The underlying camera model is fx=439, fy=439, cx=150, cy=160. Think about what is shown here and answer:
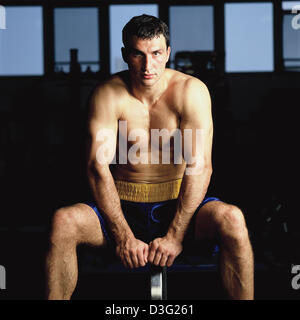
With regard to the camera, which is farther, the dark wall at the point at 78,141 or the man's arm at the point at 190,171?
the dark wall at the point at 78,141

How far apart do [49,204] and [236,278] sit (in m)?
2.63

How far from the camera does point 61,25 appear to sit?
163 inches

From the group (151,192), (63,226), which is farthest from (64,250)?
(151,192)

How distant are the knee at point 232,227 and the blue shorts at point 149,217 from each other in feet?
0.35

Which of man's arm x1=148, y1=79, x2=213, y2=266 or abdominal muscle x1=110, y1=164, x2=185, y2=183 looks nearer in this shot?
man's arm x1=148, y1=79, x2=213, y2=266

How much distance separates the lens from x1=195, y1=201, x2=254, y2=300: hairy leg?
3.08 feet

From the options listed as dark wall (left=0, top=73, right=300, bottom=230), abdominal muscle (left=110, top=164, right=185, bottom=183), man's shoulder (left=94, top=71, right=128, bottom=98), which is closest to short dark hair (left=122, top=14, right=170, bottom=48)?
man's shoulder (left=94, top=71, right=128, bottom=98)

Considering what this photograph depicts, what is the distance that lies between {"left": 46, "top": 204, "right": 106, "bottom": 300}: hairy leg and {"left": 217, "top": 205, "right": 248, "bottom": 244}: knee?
30cm

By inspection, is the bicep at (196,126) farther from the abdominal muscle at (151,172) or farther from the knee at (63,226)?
the knee at (63,226)

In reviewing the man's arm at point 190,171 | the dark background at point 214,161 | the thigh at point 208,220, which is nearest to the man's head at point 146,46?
the man's arm at point 190,171

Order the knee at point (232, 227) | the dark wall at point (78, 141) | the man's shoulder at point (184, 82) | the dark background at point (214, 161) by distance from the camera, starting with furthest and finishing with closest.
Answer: the dark wall at point (78, 141) < the dark background at point (214, 161) < the man's shoulder at point (184, 82) < the knee at point (232, 227)

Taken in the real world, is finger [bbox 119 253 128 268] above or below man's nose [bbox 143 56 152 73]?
below

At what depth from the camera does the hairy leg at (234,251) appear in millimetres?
938

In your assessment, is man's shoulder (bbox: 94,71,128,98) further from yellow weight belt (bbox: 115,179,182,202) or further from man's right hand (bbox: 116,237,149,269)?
man's right hand (bbox: 116,237,149,269)
